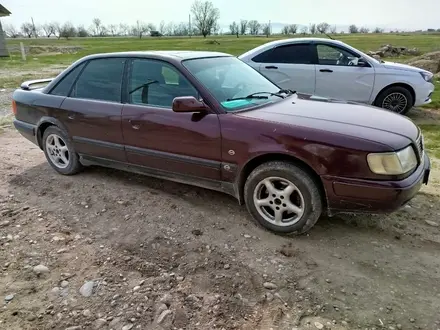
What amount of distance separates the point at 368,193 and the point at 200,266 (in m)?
1.44

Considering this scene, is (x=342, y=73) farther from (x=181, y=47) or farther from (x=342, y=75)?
(x=181, y=47)

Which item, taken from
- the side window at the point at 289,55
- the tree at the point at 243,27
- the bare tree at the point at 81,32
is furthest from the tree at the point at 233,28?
the side window at the point at 289,55

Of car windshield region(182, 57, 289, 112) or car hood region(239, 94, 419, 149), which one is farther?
car windshield region(182, 57, 289, 112)

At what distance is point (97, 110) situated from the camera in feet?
13.7

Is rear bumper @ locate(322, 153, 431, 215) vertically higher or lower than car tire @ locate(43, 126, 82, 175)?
higher

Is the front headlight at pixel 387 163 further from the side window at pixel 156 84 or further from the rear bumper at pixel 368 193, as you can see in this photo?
the side window at pixel 156 84

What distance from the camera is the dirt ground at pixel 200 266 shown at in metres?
2.42

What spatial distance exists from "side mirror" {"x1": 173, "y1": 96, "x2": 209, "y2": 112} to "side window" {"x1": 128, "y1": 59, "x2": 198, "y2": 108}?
8.6 inches

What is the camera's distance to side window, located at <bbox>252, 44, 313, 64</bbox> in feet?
25.0

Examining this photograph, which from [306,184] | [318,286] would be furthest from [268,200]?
[318,286]

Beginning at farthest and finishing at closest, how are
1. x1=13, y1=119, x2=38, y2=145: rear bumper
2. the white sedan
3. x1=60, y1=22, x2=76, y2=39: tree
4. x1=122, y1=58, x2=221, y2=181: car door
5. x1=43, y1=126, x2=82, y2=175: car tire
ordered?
x1=60, y1=22, x2=76, y2=39: tree, the white sedan, x1=13, y1=119, x2=38, y2=145: rear bumper, x1=43, y1=126, x2=82, y2=175: car tire, x1=122, y1=58, x2=221, y2=181: car door

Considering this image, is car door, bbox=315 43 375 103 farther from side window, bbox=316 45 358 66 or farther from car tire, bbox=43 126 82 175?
car tire, bbox=43 126 82 175

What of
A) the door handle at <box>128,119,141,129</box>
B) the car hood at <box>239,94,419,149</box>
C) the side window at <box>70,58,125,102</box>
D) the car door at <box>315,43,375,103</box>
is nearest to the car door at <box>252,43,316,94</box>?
the car door at <box>315,43,375,103</box>

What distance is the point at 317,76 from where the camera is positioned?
757cm
